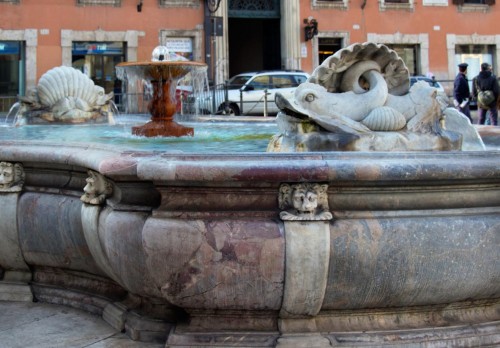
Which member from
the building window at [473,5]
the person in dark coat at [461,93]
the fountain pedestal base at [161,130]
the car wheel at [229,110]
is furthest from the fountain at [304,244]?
the building window at [473,5]

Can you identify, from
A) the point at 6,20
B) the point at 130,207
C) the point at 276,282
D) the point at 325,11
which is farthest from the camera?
the point at 325,11

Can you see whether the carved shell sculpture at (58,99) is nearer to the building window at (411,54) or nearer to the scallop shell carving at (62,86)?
the scallop shell carving at (62,86)

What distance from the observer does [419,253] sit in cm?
272

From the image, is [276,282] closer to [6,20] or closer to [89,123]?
[89,123]

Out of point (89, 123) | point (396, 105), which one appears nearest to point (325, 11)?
point (89, 123)

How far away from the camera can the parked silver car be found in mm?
18719

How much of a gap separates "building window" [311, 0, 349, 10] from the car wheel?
7.53 meters

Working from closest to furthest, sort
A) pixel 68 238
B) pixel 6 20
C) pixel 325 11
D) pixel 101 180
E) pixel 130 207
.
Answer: pixel 130 207 < pixel 101 180 < pixel 68 238 < pixel 6 20 < pixel 325 11

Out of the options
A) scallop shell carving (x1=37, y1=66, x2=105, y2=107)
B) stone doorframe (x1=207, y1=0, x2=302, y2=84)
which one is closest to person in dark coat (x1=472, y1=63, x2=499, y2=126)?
scallop shell carving (x1=37, y1=66, x2=105, y2=107)

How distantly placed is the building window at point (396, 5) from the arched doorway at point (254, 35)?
3.74 metres

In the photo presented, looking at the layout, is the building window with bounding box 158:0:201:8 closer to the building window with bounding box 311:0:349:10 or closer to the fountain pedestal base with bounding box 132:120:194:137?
the building window with bounding box 311:0:349:10

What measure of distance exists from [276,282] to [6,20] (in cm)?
2261

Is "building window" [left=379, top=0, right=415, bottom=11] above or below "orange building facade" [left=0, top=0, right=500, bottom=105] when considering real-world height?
above

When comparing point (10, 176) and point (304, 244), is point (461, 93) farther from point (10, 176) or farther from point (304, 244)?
point (304, 244)
